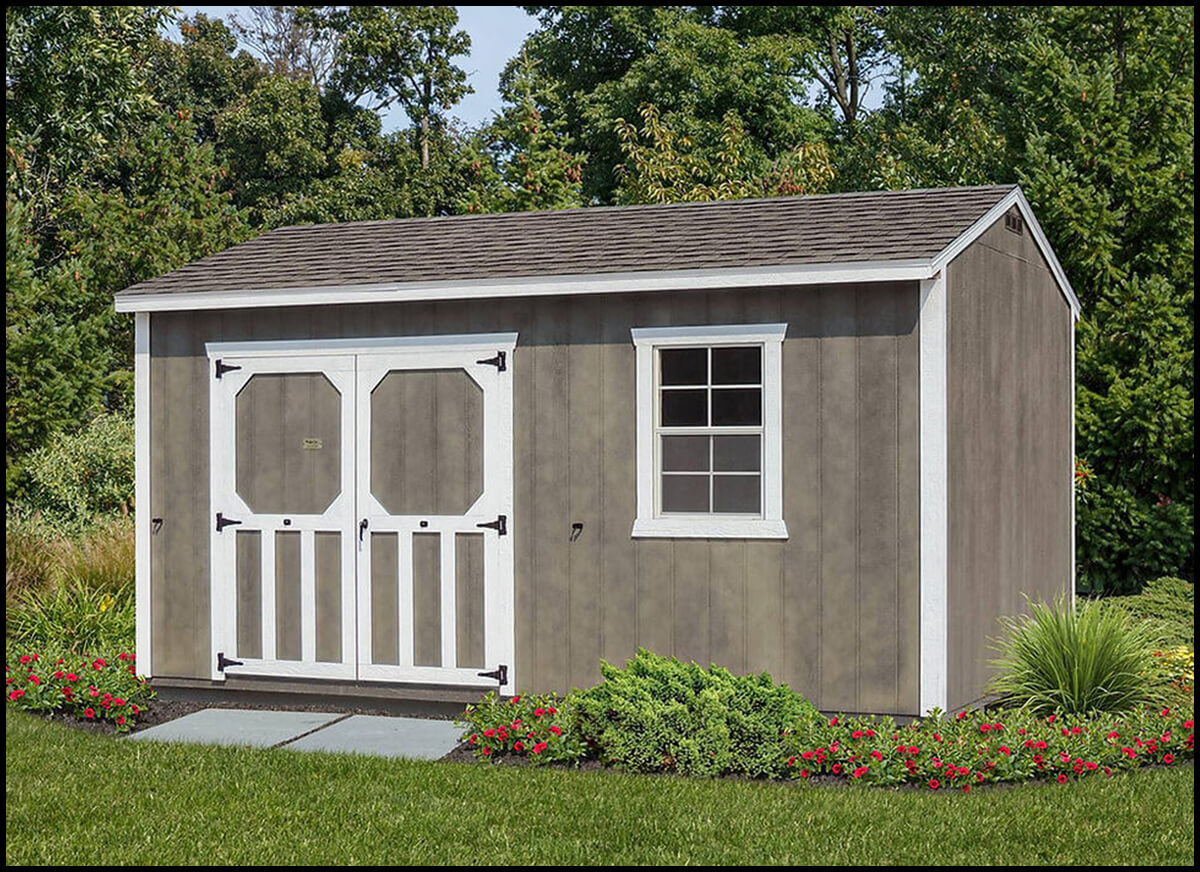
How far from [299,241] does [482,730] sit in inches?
197

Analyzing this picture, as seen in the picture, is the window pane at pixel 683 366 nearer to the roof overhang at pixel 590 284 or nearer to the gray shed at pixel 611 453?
the gray shed at pixel 611 453

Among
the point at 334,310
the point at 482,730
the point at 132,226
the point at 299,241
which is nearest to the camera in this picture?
the point at 482,730

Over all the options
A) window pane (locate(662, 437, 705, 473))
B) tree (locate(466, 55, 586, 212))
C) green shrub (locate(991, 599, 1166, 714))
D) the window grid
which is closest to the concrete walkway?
the window grid

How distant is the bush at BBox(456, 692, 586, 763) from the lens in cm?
834

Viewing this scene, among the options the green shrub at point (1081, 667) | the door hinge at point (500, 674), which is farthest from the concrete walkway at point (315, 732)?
the green shrub at point (1081, 667)

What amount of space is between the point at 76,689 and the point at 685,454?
13.7ft

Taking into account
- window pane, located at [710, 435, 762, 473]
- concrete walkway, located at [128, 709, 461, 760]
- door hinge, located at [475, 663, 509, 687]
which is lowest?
concrete walkway, located at [128, 709, 461, 760]

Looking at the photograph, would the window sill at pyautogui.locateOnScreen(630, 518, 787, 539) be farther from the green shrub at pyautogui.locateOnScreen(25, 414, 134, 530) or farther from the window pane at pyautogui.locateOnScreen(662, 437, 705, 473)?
the green shrub at pyautogui.locateOnScreen(25, 414, 134, 530)

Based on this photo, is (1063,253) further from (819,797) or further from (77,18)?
(77,18)

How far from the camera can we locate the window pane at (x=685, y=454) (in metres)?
9.50

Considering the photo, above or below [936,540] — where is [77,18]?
above

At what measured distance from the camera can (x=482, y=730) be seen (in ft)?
28.4

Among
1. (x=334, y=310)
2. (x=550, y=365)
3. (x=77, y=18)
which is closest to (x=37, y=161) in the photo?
(x=77, y=18)

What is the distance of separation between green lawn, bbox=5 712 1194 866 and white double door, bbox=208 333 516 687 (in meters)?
1.74
